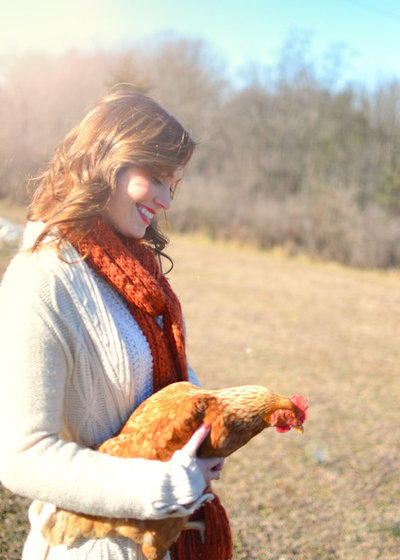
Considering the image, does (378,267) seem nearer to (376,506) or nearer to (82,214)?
(376,506)

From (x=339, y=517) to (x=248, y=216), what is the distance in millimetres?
15512

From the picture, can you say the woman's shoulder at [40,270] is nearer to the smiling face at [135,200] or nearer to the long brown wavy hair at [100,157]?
the long brown wavy hair at [100,157]

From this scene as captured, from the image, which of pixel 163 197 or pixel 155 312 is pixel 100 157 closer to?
pixel 163 197

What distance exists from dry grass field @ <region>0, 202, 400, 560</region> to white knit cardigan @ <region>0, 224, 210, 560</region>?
2.85 feet

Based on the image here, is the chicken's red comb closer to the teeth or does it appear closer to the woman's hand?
the woman's hand

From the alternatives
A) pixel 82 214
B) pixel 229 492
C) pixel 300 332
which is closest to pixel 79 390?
pixel 82 214

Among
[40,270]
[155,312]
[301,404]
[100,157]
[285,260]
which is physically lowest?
[285,260]

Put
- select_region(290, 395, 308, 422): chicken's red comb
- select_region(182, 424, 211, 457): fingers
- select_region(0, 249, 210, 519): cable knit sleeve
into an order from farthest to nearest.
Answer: select_region(290, 395, 308, 422): chicken's red comb
select_region(182, 424, 211, 457): fingers
select_region(0, 249, 210, 519): cable knit sleeve

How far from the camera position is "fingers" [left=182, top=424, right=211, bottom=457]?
1.26m

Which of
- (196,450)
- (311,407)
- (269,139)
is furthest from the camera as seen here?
(269,139)

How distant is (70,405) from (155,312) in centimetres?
33

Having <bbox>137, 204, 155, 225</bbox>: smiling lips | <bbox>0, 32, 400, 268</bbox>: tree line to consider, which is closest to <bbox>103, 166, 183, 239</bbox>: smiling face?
<bbox>137, 204, 155, 225</bbox>: smiling lips

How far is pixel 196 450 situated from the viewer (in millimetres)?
1270

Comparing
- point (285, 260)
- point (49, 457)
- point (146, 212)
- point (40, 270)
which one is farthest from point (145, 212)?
point (285, 260)
